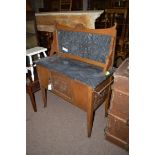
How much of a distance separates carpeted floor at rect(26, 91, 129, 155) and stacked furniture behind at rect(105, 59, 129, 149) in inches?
4.7

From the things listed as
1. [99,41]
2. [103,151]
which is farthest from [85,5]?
[103,151]

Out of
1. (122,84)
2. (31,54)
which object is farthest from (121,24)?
(122,84)

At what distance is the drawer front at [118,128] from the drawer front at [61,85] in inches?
19.0

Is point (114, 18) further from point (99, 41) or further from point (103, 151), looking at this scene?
point (103, 151)

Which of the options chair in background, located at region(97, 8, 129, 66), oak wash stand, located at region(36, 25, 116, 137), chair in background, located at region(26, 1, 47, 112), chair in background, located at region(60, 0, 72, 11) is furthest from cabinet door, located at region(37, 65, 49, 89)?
chair in background, located at region(60, 0, 72, 11)

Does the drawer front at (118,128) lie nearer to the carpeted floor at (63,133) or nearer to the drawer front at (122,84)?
the carpeted floor at (63,133)

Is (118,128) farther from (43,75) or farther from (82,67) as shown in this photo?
(43,75)

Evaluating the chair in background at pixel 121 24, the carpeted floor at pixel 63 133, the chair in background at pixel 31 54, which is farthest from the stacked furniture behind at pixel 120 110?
the chair in background at pixel 121 24

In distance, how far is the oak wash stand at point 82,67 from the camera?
1.57m

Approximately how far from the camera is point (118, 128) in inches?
63.2

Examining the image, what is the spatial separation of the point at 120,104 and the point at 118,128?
0.89 feet
